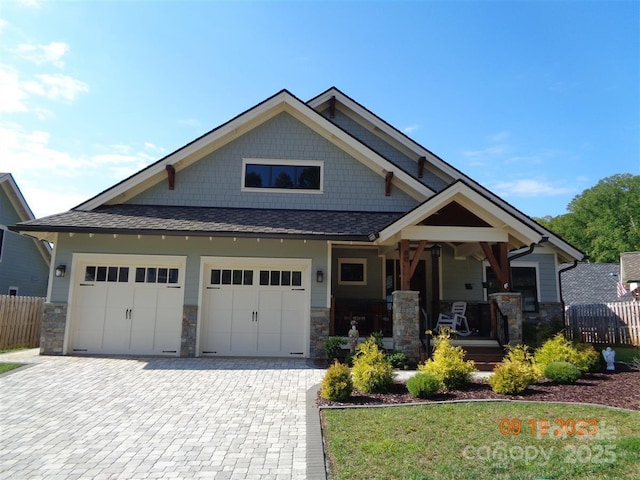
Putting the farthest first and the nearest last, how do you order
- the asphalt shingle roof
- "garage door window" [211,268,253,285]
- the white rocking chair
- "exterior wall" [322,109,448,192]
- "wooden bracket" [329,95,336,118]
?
"wooden bracket" [329,95,336,118]
"exterior wall" [322,109,448,192]
the white rocking chair
"garage door window" [211,268,253,285]
the asphalt shingle roof

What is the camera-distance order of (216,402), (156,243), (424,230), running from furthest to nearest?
(156,243) → (424,230) → (216,402)

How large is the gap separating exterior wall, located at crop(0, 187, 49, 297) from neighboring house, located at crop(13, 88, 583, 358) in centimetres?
1044

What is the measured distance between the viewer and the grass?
436 cm

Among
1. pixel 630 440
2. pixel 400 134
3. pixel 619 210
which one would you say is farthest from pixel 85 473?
pixel 619 210

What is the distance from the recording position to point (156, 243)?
39.9ft

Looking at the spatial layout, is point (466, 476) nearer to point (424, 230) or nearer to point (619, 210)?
point (424, 230)

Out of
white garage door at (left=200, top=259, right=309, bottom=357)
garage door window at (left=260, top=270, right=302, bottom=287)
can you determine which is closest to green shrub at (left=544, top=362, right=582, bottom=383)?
white garage door at (left=200, top=259, right=309, bottom=357)

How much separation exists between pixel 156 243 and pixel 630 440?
11086 millimetres

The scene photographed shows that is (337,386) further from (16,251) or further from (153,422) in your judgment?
(16,251)

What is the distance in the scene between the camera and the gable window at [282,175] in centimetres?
1377

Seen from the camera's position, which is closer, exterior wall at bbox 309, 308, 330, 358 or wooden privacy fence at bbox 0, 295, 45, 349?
exterior wall at bbox 309, 308, 330, 358

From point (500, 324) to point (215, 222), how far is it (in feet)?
26.5

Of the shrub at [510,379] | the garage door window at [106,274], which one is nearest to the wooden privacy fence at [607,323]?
the shrub at [510,379]

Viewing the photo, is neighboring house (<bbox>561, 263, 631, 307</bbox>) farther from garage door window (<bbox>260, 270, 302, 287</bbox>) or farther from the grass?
the grass
